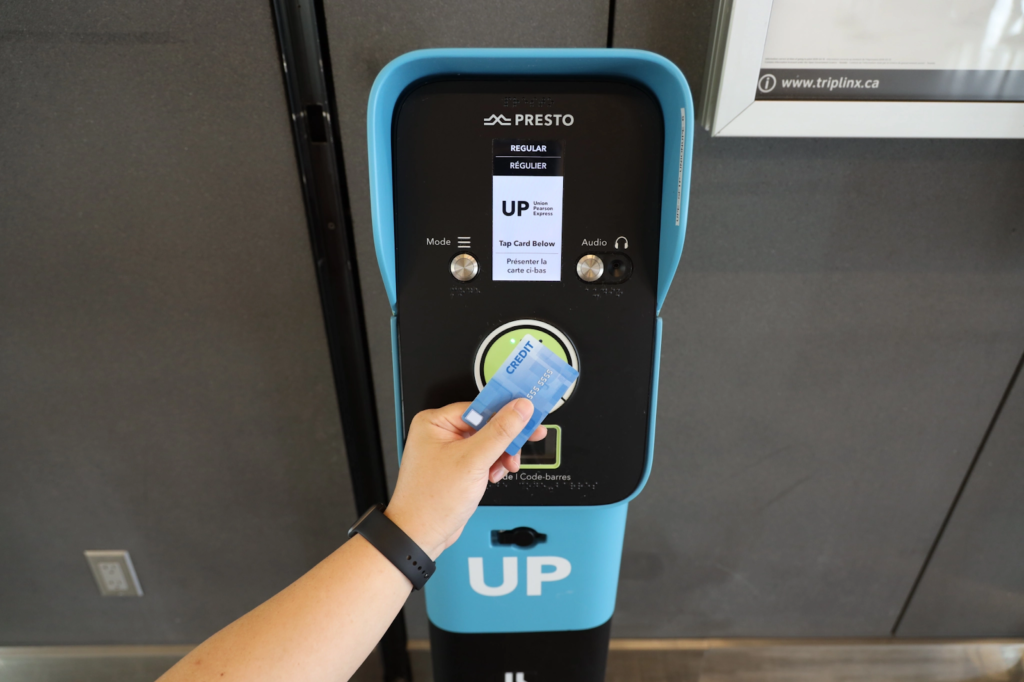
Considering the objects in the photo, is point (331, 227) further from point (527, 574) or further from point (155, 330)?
point (527, 574)

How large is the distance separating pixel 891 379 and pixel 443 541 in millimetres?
1086

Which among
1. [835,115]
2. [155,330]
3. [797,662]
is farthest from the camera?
[797,662]

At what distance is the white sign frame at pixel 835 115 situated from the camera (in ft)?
3.08

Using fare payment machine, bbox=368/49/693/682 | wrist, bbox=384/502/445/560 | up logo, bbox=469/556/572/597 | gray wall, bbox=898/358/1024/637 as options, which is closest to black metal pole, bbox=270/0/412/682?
fare payment machine, bbox=368/49/693/682

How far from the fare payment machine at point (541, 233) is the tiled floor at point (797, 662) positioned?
933 mm

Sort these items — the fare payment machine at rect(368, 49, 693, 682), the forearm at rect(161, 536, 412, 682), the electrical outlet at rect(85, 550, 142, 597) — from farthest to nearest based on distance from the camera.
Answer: the electrical outlet at rect(85, 550, 142, 597)
the fare payment machine at rect(368, 49, 693, 682)
the forearm at rect(161, 536, 412, 682)

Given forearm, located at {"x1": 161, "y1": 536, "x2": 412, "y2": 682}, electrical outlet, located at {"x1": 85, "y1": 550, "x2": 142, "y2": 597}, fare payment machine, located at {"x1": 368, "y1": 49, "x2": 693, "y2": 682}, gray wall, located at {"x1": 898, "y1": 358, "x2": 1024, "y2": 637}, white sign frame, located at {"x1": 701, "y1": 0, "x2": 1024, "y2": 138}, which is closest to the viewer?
forearm, located at {"x1": 161, "y1": 536, "x2": 412, "y2": 682}

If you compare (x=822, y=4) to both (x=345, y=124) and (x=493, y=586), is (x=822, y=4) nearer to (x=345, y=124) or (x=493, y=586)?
(x=345, y=124)

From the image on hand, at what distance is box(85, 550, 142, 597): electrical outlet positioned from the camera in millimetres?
1484

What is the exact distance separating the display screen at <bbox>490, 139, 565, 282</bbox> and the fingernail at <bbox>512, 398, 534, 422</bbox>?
0.62 feet

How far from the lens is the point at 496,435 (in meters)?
0.69

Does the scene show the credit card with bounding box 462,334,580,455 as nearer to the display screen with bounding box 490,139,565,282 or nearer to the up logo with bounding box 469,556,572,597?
the display screen with bounding box 490,139,565,282

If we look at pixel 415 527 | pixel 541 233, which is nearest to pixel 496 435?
pixel 415 527

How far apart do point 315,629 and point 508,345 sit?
1.38 ft
